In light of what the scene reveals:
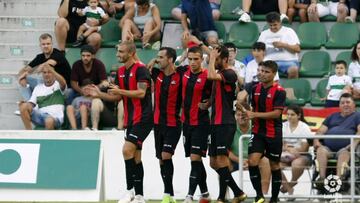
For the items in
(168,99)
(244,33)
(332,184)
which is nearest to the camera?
(168,99)

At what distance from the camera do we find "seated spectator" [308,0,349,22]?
2169 cm

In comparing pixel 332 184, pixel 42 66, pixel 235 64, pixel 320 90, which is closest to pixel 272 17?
pixel 235 64

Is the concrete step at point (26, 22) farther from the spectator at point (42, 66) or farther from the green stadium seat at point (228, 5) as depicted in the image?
the green stadium seat at point (228, 5)

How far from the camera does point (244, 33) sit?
2192cm

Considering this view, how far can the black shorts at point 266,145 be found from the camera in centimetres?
1686

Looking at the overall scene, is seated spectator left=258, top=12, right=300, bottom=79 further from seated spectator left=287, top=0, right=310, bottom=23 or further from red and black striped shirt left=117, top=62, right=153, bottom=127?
red and black striped shirt left=117, top=62, right=153, bottom=127

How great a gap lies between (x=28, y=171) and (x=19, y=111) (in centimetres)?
229

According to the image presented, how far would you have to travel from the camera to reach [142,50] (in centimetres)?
2153

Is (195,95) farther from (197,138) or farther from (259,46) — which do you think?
(259,46)

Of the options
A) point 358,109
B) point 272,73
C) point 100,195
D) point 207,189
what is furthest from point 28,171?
point 358,109

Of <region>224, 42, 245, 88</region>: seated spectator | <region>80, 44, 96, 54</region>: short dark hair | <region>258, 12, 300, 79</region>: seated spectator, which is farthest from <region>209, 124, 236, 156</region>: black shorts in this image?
<region>80, 44, 96, 54</region>: short dark hair

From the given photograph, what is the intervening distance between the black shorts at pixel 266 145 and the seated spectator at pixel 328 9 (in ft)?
17.6

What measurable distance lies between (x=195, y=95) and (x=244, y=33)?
17.0 ft

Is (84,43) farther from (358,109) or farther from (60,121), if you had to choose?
(358,109)
